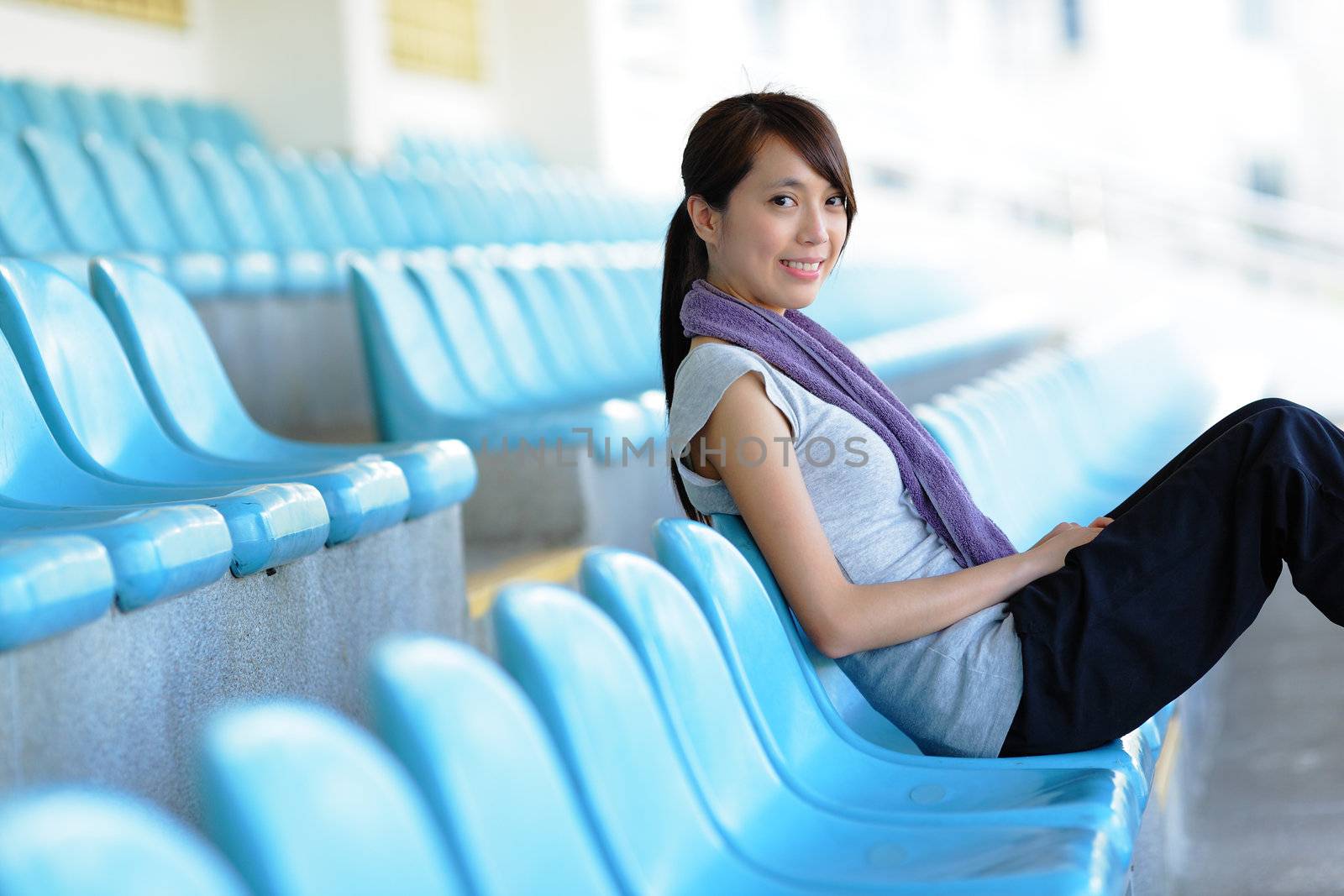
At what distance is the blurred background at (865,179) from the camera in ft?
4.82

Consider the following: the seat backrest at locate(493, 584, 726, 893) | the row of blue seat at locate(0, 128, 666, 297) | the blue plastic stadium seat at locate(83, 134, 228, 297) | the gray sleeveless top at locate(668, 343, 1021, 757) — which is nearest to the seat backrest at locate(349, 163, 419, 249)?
the row of blue seat at locate(0, 128, 666, 297)

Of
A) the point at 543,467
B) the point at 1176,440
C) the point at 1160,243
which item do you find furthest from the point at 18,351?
the point at 1160,243

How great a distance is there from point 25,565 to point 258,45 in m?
2.91

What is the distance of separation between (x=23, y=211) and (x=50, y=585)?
1.13 meters

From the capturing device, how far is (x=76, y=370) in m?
0.89

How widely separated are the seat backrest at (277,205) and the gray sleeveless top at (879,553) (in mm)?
1287

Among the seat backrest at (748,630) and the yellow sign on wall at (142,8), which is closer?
the seat backrest at (748,630)

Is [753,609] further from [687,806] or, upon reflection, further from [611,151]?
[611,151]

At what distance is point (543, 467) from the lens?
136 centimetres

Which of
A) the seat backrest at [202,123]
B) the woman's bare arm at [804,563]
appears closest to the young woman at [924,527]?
the woman's bare arm at [804,563]

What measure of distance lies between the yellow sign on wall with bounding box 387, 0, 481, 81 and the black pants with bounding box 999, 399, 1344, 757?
3.25m

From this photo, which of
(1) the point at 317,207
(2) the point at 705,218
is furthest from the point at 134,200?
(2) the point at 705,218

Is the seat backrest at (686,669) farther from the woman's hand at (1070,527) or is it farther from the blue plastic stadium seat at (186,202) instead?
the blue plastic stadium seat at (186,202)

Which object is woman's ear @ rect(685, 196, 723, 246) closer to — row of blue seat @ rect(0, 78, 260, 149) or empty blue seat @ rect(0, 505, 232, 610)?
empty blue seat @ rect(0, 505, 232, 610)
